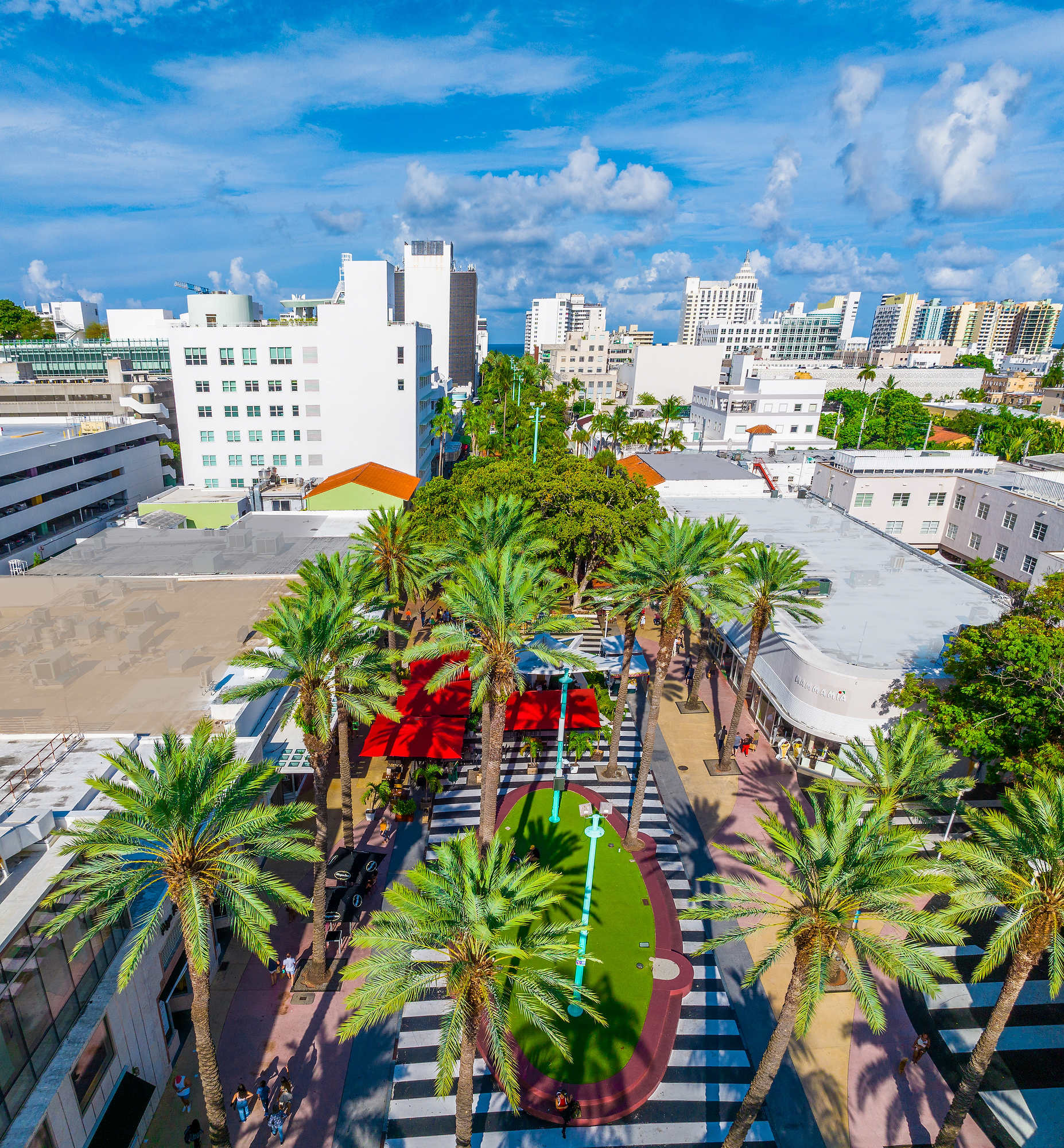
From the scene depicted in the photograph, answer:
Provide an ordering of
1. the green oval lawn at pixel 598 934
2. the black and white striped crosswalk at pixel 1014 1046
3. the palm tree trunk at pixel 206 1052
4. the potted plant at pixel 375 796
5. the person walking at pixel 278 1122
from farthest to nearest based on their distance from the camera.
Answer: the potted plant at pixel 375 796 → the green oval lawn at pixel 598 934 → the black and white striped crosswalk at pixel 1014 1046 → the person walking at pixel 278 1122 → the palm tree trunk at pixel 206 1052

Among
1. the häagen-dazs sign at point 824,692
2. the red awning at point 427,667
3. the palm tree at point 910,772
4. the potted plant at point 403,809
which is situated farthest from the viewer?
the red awning at point 427,667

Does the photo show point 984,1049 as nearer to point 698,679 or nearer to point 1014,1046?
point 1014,1046

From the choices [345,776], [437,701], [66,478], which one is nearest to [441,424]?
[66,478]

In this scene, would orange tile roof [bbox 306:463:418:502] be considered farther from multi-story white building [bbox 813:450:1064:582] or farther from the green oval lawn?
multi-story white building [bbox 813:450:1064:582]

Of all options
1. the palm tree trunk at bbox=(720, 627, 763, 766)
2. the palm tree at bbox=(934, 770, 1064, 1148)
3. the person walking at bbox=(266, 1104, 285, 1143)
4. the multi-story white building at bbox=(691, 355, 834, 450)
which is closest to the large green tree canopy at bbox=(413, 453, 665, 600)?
the palm tree trunk at bbox=(720, 627, 763, 766)

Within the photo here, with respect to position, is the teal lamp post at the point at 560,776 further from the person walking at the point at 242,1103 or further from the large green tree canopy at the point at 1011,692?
the large green tree canopy at the point at 1011,692

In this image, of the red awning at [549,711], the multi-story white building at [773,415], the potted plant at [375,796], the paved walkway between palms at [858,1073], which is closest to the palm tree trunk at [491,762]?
the potted plant at [375,796]

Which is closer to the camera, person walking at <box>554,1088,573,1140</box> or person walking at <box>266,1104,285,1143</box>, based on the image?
person walking at <box>266,1104,285,1143</box>
